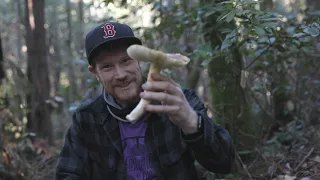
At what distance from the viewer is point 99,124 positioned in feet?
7.77

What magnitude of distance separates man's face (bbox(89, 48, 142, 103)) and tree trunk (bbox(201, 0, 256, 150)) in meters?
1.34

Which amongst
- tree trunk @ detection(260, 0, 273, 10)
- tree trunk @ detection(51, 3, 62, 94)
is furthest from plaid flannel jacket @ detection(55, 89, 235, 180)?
tree trunk @ detection(51, 3, 62, 94)

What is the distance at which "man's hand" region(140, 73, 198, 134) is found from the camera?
1.64 m

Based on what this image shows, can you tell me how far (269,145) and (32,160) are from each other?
127 inches

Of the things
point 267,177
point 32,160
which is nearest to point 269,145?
point 267,177

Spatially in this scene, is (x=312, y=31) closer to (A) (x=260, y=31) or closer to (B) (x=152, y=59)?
(A) (x=260, y=31)

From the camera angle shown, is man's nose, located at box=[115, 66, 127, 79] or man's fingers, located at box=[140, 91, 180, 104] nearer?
man's fingers, located at box=[140, 91, 180, 104]

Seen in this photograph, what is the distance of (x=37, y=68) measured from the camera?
713 cm

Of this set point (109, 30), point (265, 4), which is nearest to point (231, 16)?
point (109, 30)

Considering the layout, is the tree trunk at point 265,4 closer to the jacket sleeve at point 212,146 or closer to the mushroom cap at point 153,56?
the jacket sleeve at point 212,146

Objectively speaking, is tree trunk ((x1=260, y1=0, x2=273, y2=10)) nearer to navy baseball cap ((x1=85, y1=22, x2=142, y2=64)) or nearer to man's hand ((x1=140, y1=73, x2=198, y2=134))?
navy baseball cap ((x1=85, y1=22, x2=142, y2=64))

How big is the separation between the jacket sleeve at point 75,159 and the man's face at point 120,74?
435 millimetres

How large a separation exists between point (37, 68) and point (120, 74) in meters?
5.55

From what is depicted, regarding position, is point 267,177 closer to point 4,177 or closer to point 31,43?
point 4,177
